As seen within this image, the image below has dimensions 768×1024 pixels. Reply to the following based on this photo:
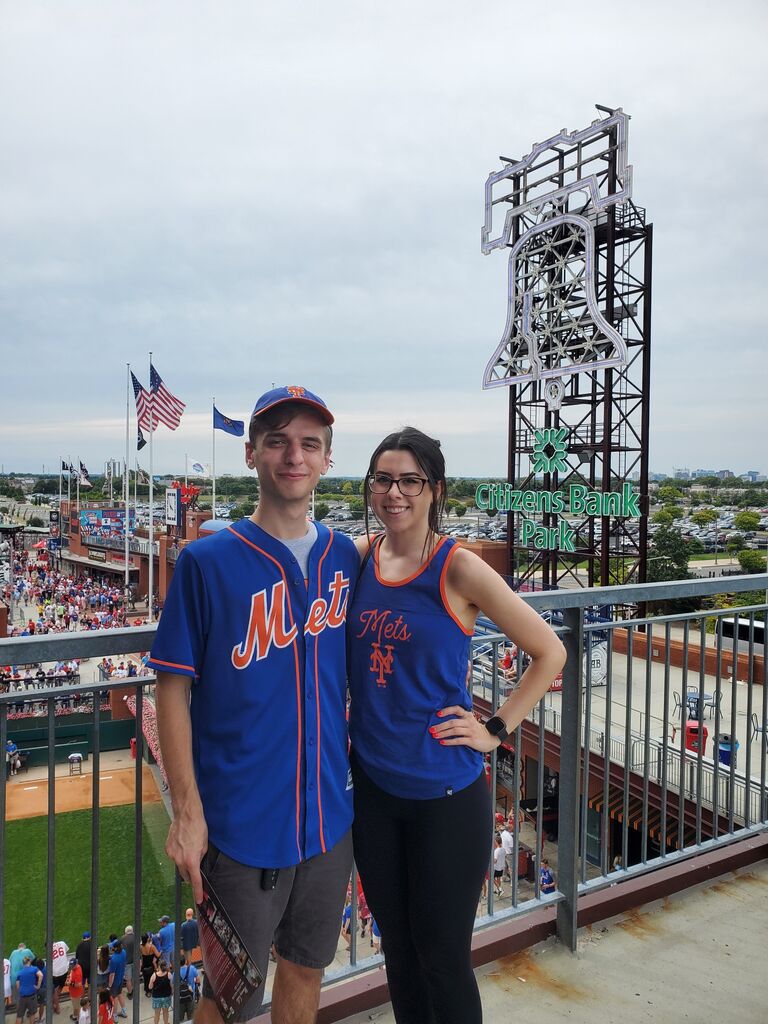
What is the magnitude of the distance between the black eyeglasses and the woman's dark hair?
3 centimetres

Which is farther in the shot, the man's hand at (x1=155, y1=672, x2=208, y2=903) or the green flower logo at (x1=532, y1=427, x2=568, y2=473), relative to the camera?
the green flower logo at (x1=532, y1=427, x2=568, y2=473)

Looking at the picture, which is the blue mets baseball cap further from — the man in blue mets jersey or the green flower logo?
the green flower logo

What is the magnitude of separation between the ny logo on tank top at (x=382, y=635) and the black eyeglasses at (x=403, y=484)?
310 mm

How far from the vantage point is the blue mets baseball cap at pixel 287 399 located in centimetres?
173

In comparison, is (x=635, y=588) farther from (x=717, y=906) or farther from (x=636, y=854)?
(x=636, y=854)

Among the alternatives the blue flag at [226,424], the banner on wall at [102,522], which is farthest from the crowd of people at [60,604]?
the blue flag at [226,424]

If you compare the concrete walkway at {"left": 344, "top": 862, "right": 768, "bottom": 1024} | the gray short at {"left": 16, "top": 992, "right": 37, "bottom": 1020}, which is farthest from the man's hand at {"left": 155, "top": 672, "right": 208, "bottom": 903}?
the gray short at {"left": 16, "top": 992, "right": 37, "bottom": 1020}

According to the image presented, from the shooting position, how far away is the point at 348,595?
184cm

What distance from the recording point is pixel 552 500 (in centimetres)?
2156

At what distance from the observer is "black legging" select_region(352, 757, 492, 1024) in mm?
1722

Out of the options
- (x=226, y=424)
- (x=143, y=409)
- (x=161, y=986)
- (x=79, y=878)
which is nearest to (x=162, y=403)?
(x=143, y=409)

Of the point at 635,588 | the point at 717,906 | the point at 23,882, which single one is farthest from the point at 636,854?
the point at 23,882

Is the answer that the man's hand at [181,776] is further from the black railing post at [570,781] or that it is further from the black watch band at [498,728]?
the black railing post at [570,781]

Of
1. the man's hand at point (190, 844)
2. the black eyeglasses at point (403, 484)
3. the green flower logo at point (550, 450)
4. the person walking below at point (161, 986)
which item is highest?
the green flower logo at point (550, 450)
